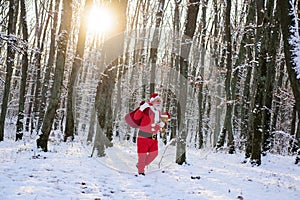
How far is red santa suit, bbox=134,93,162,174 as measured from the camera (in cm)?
738

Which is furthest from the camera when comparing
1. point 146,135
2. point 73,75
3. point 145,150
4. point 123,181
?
point 73,75

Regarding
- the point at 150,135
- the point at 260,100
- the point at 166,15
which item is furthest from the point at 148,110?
the point at 166,15

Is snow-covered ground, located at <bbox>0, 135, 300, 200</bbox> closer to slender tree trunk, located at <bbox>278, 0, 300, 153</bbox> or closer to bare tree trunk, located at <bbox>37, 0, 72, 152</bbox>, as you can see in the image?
bare tree trunk, located at <bbox>37, 0, 72, 152</bbox>

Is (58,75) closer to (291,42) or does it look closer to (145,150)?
(145,150)

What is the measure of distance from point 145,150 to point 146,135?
0.40 meters

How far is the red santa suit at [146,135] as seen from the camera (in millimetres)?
7375

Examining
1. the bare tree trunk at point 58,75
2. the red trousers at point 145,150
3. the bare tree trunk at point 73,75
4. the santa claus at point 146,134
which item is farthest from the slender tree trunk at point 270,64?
the bare tree trunk at point 73,75

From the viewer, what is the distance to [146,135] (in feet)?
24.6

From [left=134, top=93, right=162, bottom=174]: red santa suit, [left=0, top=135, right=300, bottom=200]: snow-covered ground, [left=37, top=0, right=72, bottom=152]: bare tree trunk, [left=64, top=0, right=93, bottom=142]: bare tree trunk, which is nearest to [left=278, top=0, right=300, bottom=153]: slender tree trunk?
[left=0, top=135, right=300, bottom=200]: snow-covered ground

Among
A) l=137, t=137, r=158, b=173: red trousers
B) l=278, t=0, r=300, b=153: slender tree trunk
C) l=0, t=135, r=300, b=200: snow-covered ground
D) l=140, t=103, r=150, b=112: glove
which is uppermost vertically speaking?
l=278, t=0, r=300, b=153: slender tree trunk

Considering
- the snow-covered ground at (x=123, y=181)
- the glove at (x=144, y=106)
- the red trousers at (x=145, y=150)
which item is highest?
the glove at (x=144, y=106)

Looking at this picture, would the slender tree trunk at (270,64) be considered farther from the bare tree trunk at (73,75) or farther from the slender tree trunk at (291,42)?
the bare tree trunk at (73,75)

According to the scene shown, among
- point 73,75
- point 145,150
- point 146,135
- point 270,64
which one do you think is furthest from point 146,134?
point 270,64

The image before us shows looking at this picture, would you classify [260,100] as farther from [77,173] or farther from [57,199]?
[57,199]
